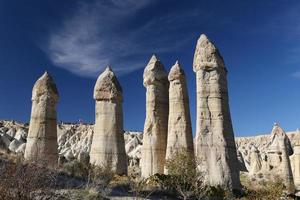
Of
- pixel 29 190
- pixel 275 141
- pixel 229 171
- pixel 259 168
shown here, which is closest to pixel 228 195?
pixel 229 171

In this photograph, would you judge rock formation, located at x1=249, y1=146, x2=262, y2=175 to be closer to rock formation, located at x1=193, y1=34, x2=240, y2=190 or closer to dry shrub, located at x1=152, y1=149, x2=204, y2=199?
rock formation, located at x1=193, y1=34, x2=240, y2=190

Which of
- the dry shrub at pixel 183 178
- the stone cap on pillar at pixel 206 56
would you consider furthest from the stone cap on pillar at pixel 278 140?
the dry shrub at pixel 183 178

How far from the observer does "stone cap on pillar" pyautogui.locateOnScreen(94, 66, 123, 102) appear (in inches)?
798

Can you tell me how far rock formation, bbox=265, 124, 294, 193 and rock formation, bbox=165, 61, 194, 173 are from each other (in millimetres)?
8761

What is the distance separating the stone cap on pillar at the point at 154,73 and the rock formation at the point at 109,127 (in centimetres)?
155

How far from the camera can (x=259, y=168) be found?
33562 millimetres

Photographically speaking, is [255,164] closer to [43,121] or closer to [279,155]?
[279,155]

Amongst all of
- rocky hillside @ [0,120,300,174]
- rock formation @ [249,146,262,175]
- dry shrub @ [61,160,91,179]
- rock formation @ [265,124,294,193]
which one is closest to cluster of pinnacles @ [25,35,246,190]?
dry shrub @ [61,160,91,179]

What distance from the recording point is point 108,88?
2038cm

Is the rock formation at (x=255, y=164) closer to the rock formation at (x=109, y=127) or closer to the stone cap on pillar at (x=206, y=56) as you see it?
the rock formation at (x=109, y=127)

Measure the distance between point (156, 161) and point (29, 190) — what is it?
39.3 feet

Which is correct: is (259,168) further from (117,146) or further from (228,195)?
(228,195)

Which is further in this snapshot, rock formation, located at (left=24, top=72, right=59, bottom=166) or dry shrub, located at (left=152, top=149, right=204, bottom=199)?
rock formation, located at (left=24, top=72, right=59, bottom=166)

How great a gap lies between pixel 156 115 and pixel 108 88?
9.14 feet
